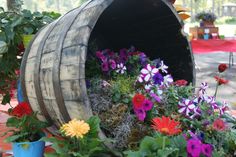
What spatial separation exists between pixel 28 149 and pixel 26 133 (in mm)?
115

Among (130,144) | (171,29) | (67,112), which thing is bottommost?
(130,144)

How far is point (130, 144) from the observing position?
168 centimetres

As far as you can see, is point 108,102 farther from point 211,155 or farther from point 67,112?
point 211,155

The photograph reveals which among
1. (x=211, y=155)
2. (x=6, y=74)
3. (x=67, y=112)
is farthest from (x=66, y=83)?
(x=6, y=74)

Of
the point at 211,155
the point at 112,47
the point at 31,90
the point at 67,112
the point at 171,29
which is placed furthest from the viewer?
the point at 112,47

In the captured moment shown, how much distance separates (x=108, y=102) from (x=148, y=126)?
0.25 metres

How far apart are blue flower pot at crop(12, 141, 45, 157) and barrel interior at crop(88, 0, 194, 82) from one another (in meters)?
1.02

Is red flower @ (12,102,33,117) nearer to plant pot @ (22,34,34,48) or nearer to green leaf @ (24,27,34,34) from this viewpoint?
plant pot @ (22,34,34,48)

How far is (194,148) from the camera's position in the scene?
141 centimetres

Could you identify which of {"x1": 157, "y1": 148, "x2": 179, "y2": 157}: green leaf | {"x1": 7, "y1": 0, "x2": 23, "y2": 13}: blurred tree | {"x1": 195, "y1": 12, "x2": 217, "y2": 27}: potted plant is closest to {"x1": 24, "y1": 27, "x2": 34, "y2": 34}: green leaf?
{"x1": 157, "y1": 148, "x2": 179, "y2": 157}: green leaf

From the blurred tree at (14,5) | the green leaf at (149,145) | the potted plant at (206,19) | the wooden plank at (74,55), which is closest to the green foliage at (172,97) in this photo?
the green leaf at (149,145)

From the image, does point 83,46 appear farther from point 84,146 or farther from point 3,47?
point 3,47

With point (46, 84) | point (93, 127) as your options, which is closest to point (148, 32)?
point (46, 84)

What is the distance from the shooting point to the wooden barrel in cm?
166
